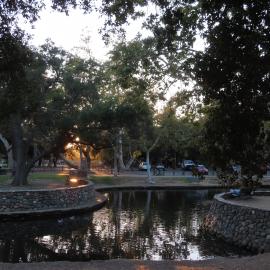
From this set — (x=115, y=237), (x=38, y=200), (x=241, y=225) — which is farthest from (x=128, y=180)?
(x=241, y=225)

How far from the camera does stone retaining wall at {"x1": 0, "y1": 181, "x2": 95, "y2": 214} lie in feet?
83.8

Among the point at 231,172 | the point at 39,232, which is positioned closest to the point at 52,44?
the point at 39,232

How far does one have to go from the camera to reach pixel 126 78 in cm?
2527

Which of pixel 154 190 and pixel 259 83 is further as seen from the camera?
pixel 154 190

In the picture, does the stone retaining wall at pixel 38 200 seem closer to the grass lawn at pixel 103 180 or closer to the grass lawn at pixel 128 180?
the grass lawn at pixel 103 180

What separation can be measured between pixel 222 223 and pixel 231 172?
11.4m

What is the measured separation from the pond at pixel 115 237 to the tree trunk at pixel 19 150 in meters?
7.92

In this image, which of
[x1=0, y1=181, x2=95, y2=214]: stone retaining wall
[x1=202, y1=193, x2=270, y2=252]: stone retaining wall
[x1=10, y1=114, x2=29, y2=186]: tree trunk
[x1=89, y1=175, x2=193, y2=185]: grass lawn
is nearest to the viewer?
[x1=202, y1=193, x2=270, y2=252]: stone retaining wall

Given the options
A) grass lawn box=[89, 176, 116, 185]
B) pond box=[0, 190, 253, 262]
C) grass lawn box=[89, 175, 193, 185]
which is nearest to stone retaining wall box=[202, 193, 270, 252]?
pond box=[0, 190, 253, 262]

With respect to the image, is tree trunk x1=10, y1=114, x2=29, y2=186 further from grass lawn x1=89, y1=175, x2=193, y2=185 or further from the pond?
grass lawn x1=89, y1=175, x2=193, y2=185

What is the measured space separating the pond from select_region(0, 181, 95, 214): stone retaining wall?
4.25 ft

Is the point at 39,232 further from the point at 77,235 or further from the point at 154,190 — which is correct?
the point at 154,190

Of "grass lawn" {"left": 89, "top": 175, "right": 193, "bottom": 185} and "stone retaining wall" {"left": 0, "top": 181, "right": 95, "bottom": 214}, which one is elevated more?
"grass lawn" {"left": 89, "top": 175, "right": 193, "bottom": 185}

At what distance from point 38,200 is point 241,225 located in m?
11.7
